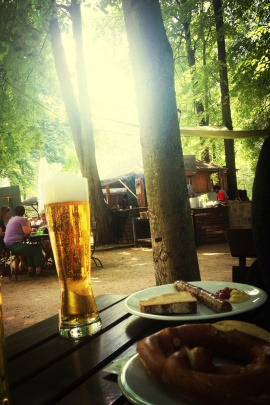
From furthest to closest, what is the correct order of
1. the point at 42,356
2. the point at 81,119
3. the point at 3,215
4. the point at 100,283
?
the point at 81,119
the point at 3,215
the point at 100,283
the point at 42,356

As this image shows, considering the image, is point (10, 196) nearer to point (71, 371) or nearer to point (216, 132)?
point (216, 132)

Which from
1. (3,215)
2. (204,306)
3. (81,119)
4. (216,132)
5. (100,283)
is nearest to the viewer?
(204,306)

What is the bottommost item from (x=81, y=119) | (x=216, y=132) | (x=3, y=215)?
(x=3, y=215)

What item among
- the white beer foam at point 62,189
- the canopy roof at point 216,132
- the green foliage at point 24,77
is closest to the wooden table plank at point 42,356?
the white beer foam at point 62,189

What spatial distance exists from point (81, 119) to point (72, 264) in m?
11.7

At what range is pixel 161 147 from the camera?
2.55m

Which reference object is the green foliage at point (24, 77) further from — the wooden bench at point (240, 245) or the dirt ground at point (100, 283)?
the wooden bench at point (240, 245)

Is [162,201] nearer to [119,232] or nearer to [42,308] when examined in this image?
[42,308]

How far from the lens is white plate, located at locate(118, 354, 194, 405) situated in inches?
24.4

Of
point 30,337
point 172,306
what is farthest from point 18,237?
point 172,306

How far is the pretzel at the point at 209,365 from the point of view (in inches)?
21.7

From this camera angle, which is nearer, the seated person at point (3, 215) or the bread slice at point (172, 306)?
the bread slice at point (172, 306)

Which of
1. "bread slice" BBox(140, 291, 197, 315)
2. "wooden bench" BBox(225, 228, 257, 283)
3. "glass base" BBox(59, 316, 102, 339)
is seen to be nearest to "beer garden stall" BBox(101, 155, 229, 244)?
"wooden bench" BBox(225, 228, 257, 283)

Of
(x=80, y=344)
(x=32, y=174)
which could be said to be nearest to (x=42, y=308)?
(x=80, y=344)
